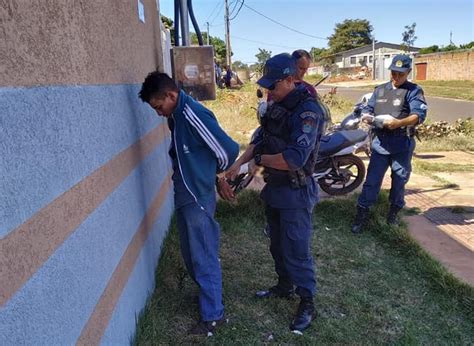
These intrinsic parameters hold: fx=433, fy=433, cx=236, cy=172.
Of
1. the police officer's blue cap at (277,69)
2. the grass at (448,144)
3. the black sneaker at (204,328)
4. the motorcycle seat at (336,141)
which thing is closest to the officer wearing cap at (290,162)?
the police officer's blue cap at (277,69)

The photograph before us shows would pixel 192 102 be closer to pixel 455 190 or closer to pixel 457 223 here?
pixel 457 223

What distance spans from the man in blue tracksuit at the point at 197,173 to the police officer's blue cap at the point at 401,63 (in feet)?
7.43

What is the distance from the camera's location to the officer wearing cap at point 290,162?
2611 millimetres

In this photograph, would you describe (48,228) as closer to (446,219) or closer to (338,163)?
(446,219)

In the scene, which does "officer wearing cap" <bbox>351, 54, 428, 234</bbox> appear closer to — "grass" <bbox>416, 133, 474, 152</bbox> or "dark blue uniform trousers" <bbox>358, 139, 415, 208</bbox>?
"dark blue uniform trousers" <bbox>358, 139, 415, 208</bbox>

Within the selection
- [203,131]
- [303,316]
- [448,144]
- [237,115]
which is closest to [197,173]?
[203,131]

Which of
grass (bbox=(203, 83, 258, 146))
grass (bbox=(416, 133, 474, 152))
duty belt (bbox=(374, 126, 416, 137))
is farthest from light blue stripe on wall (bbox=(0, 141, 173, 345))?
grass (bbox=(416, 133, 474, 152))

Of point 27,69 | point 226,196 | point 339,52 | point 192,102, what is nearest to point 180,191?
point 226,196

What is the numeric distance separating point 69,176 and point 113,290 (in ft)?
2.56

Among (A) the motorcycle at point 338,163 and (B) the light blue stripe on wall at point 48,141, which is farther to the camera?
(A) the motorcycle at point 338,163

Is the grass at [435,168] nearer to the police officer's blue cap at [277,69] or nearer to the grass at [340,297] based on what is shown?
the grass at [340,297]

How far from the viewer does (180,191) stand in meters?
2.74

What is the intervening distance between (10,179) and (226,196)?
186 centimetres

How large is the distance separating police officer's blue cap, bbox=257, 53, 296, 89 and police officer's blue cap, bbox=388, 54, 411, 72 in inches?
75.3
